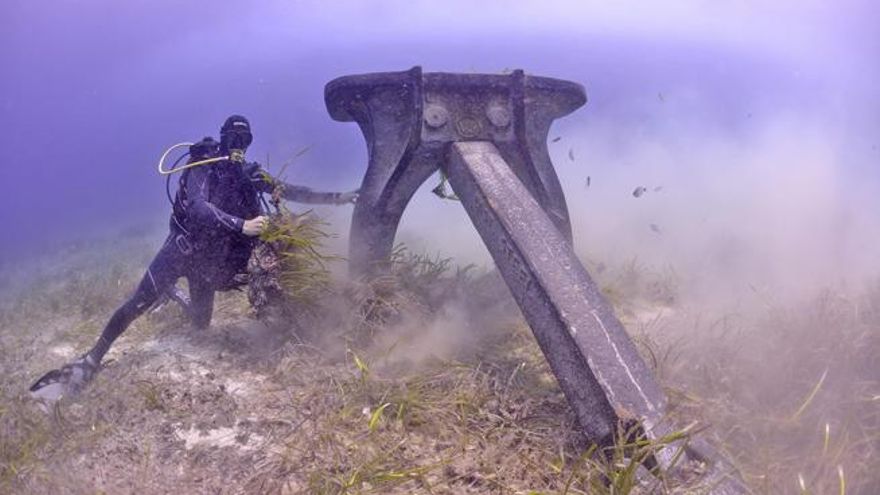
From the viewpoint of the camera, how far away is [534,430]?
3.16 meters

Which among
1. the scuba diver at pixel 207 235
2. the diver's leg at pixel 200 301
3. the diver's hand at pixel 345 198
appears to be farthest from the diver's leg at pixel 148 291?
the diver's hand at pixel 345 198

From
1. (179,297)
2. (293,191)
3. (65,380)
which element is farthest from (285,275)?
(65,380)

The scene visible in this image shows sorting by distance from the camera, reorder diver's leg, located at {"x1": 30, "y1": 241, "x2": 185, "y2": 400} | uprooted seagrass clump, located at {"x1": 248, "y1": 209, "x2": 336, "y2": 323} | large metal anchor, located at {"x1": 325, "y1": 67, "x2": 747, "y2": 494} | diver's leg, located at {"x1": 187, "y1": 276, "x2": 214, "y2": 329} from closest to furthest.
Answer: large metal anchor, located at {"x1": 325, "y1": 67, "x2": 747, "y2": 494}, uprooted seagrass clump, located at {"x1": 248, "y1": 209, "x2": 336, "y2": 323}, diver's leg, located at {"x1": 30, "y1": 241, "x2": 185, "y2": 400}, diver's leg, located at {"x1": 187, "y1": 276, "x2": 214, "y2": 329}

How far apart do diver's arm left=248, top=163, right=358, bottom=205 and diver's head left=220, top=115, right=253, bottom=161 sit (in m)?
0.20

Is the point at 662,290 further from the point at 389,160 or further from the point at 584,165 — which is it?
the point at 584,165

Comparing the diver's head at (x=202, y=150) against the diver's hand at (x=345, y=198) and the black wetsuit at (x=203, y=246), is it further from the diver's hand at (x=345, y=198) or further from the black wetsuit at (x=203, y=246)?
the diver's hand at (x=345, y=198)

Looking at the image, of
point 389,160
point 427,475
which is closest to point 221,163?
point 389,160

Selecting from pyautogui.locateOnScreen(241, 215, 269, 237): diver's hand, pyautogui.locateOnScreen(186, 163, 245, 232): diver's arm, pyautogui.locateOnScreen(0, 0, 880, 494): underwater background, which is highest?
pyautogui.locateOnScreen(186, 163, 245, 232): diver's arm

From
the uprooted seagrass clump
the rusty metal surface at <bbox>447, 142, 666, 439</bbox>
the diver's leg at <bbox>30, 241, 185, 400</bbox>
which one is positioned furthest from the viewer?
the diver's leg at <bbox>30, 241, 185, 400</bbox>

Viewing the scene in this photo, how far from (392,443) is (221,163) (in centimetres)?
341

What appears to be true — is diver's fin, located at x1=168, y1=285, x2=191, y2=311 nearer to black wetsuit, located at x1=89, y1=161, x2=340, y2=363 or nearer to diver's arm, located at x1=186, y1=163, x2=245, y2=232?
black wetsuit, located at x1=89, y1=161, x2=340, y2=363

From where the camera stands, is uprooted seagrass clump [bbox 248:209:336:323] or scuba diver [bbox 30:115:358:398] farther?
scuba diver [bbox 30:115:358:398]

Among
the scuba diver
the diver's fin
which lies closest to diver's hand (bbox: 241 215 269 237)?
the scuba diver

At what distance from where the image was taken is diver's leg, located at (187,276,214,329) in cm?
514
